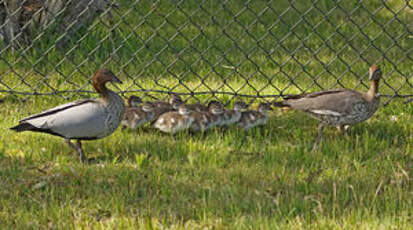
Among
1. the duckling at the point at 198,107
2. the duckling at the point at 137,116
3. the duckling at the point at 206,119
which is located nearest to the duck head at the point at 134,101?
the duckling at the point at 137,116

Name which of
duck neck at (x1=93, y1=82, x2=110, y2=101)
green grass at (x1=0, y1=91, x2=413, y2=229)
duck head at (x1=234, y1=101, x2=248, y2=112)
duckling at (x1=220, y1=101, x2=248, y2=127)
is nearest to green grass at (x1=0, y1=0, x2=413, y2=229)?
green grass at (x1=0, y1=91, x2=413, y2=229)

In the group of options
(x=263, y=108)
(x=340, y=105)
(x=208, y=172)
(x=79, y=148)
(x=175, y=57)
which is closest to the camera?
(x=208, y=172)

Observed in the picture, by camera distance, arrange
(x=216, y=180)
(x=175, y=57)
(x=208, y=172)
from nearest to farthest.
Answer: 1. (x=216, y=180)
2. (x=208, y=172)
3. (x=175, y=57)

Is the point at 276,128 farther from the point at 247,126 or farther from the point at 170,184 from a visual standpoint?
the point at 170,184

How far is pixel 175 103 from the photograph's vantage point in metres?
4.90

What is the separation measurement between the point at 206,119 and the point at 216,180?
80 cm

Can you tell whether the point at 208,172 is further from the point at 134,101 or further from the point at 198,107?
the point at 134,101

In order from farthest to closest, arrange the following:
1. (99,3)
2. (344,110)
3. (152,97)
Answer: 1. (99,3)
2. (152,97)
3. (344,110)

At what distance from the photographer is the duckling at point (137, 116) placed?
14.6 feet

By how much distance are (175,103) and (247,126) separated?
65 centimetres

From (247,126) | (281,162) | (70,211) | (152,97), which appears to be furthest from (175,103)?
(70,211)

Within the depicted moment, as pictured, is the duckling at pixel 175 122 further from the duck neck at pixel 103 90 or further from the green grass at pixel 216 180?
the duck neck at pixel 103 90

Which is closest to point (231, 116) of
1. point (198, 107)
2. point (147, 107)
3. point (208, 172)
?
point (198, 107)

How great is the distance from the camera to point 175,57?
6203 mm
